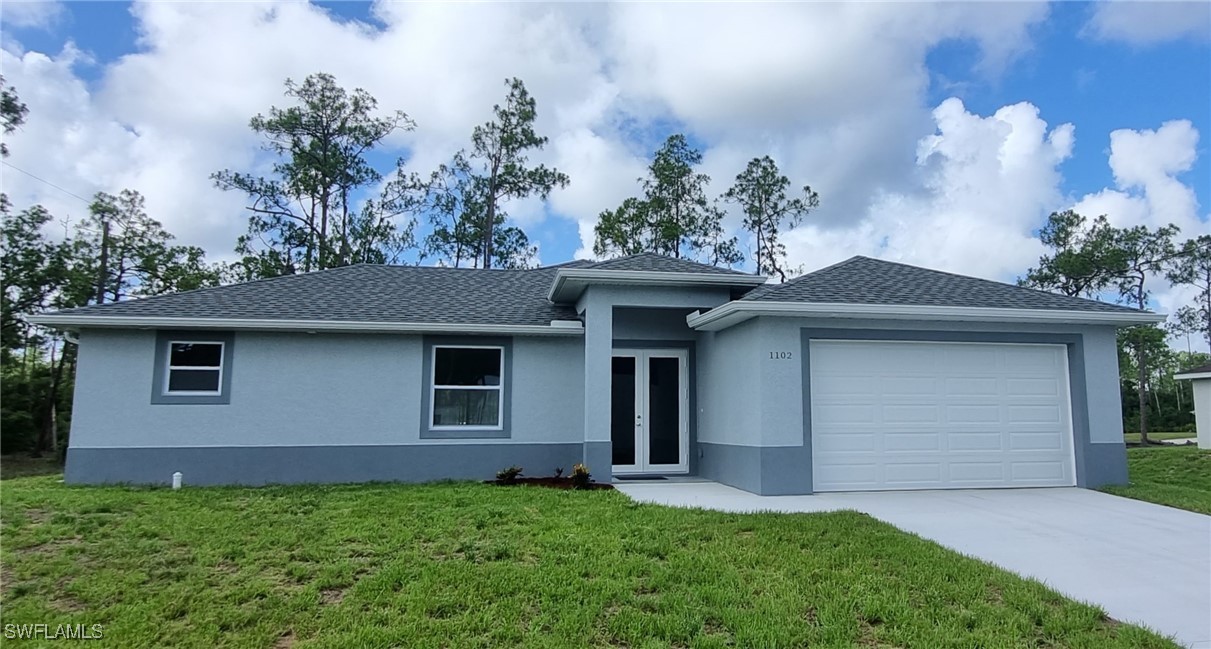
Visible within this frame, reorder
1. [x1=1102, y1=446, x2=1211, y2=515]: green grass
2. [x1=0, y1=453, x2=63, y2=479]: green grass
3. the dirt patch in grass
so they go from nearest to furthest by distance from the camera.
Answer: the dirt patch in grass, [x1=1102, y1=446, x2=1211, y2=515]: green grass, [x1=0, y1=453, x2=63, y2=479]: green grass

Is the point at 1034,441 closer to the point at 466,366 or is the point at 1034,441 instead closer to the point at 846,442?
the point at 846,442

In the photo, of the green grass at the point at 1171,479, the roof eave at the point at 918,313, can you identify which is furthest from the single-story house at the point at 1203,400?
the roof eave at the point at 918,313

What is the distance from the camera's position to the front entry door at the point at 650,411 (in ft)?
41.4

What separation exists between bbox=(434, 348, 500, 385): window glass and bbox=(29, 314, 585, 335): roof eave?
1.63 feet

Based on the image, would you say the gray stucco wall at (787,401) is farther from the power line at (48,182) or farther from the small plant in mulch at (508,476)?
the power line at (48,182)

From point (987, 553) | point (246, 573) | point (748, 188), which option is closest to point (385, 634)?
point (246, 573)

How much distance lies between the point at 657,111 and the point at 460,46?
688 cm

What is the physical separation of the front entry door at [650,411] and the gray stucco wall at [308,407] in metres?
0.79

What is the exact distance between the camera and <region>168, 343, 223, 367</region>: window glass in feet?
37.2

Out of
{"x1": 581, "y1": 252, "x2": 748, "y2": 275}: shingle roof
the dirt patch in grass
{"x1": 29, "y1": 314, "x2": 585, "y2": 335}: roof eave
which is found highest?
{"x1": 581, "y1": 252, "x2": 748, "y2": 275}: shingle roof

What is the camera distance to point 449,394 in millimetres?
12055

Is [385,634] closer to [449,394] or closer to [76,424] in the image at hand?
[449,394]

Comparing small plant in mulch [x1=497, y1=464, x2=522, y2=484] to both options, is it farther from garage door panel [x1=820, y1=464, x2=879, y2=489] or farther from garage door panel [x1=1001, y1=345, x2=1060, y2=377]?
garage door panel [x1=1001, y1=345, x2=1060, y2=377]

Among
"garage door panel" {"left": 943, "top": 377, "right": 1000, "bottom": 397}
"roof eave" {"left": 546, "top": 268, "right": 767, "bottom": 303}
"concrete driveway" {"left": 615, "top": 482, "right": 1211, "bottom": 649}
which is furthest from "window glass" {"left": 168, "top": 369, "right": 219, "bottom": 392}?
"garage door panel" {"left": 943, "top": 377, "right": 1000, "bottom": 397}
